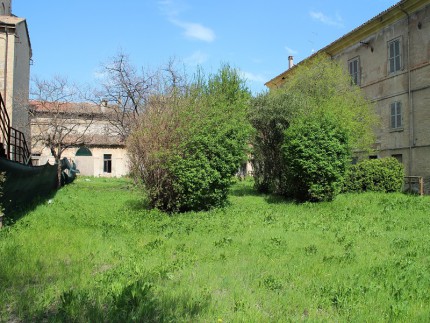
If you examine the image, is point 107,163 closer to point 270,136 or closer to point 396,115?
point 270,136

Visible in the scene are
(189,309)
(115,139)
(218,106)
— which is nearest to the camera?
(189,309)

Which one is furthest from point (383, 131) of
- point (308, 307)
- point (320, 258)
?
point (308, 307)

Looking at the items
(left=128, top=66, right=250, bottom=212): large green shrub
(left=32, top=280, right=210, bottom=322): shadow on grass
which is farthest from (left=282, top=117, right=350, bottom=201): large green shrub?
(left=32, top=280, right=210, bottom=322): shadow on grass

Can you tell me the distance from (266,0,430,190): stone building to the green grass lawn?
455 inches

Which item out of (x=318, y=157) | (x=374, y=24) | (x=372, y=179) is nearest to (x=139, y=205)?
(x=318, y=157)

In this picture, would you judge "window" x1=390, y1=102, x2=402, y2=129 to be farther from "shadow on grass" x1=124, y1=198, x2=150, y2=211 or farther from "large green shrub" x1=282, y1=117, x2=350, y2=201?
"shadow on grass" x1=124, y1=198, x2=150, y2=211

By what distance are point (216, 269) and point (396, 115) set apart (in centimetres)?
2033

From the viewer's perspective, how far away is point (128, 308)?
409 cm

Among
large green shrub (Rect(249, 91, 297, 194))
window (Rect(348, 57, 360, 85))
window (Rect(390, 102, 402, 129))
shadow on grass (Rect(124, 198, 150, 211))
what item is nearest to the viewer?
shadow on grass (Rect(124, 198, 150, 211))

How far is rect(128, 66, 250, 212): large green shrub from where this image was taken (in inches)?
500

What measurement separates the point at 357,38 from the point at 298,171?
1527 cm

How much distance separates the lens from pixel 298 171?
15.1 m

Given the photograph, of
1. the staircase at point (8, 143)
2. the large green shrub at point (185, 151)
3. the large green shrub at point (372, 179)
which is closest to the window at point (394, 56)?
the large green shrub at point (372, 179)

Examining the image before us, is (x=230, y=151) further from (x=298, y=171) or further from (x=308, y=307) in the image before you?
(x=308, y=307)
